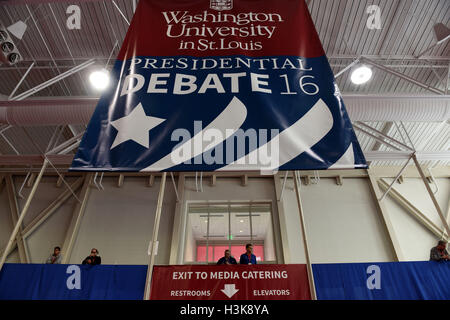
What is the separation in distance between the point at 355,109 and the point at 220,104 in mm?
6515

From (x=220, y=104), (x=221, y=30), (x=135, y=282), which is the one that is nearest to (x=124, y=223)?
(x=135, y=282)

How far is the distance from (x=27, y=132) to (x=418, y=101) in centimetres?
1482

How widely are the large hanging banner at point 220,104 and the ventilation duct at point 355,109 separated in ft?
17.0

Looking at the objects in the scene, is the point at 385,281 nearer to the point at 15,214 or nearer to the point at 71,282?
the point at 71,282

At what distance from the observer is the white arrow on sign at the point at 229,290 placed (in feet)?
21.7

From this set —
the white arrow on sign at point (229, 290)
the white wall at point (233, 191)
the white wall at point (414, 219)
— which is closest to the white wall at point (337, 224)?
the white wall at point (233, 191)

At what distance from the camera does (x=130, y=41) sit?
3.32 m

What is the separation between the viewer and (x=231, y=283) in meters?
6.79

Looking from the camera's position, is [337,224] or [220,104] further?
[337,224]

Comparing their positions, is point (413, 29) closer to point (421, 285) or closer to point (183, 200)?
A: point (421, 285)

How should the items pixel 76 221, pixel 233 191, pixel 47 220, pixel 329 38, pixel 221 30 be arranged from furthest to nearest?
pixel 233 191 < pixel 47 220 < pixel 76 221 < pixel 329 38 < pixel 221 30

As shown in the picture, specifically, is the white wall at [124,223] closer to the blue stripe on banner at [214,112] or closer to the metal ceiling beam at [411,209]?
the blue stripe on banner at [214,112]

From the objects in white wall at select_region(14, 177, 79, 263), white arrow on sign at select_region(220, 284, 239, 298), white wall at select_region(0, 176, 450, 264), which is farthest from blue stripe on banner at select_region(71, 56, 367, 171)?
white wall at select_region(14, 177, 79, 263)
